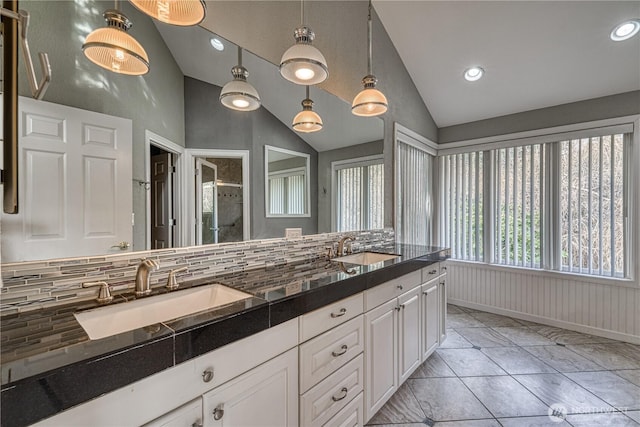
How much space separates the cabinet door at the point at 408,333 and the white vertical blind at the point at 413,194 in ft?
3.64

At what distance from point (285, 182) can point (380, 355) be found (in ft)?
4.19

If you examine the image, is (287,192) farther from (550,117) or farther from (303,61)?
(550,117)

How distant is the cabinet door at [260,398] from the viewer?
898 mm

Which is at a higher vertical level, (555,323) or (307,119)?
(307,119)

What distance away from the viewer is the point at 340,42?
2.45m

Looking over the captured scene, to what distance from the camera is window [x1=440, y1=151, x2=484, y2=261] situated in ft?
12.1

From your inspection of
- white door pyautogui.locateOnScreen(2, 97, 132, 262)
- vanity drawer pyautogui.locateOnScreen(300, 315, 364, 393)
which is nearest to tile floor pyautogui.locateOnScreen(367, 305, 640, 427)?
vanity drawer pyautogui.locateOnScreen(300, 315, 364, 393)

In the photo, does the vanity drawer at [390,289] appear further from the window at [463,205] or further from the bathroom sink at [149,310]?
the window at [463,205]

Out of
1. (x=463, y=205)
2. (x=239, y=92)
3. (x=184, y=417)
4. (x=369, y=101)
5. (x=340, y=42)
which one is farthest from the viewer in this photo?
(x=463, y=205)

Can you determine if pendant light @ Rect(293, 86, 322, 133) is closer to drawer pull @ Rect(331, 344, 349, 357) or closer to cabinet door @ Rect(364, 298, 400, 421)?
cabinet door @ Rect(364, 298, 400, 421)

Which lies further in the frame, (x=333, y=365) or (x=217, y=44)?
(x=217, y=44)

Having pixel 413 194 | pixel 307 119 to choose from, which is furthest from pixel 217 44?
pixel 413 194

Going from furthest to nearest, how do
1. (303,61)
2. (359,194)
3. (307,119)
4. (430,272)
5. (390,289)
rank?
(359,194)
(430,272)
(307,119)
(390,289)
(303,61)

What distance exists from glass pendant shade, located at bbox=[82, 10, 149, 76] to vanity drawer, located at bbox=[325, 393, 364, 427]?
5.99 feet
